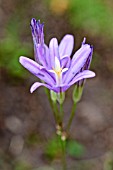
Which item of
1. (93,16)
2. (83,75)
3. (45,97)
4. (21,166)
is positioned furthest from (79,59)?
(93,16)

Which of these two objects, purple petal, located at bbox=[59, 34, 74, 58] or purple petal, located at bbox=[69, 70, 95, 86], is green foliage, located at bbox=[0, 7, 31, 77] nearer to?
purple petal, located at bbox=[59, 34, 74, 58]

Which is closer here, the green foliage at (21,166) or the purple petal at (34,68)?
the purple petal at (34,68)

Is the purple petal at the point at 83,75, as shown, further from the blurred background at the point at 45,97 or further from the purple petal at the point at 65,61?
the blurred background at the point at 45,97

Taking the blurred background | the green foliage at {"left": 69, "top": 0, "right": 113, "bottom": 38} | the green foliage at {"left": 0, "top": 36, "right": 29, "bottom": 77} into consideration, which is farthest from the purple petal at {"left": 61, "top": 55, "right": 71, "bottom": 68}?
the green foliage at {"left": 69, "top": 0, "right": 113, "bottom": 38}

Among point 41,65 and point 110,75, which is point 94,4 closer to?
point 110,75

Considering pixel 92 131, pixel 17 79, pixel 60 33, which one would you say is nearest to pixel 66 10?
pixel 60 33

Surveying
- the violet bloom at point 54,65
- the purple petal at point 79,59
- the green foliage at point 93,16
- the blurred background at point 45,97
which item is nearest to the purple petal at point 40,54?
the violet bloom at point 54,65

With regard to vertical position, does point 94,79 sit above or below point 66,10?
below

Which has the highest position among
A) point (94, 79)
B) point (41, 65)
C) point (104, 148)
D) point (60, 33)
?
point (41, 65)
